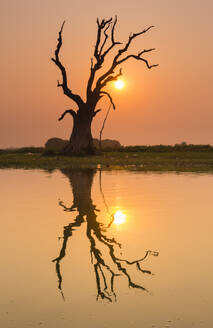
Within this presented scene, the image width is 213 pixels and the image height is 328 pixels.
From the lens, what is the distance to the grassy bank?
32.3 meters

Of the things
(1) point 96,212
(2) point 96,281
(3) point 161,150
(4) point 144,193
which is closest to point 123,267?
(2) point 96,281

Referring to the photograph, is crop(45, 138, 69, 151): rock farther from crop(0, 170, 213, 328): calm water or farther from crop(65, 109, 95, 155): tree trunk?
crop(0, 170, 213, 328): calm water

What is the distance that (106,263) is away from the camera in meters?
7.64

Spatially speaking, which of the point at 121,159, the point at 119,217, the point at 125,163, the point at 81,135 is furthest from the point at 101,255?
the point at 81,135

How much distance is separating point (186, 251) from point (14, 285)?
2.90 m

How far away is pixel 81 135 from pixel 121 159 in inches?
321

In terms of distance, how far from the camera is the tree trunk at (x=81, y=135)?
1820 inches

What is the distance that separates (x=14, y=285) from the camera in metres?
6.62

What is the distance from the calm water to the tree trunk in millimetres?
31280

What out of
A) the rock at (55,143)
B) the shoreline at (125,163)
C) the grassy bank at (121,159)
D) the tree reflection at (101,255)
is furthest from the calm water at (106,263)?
the rock at (55,143)

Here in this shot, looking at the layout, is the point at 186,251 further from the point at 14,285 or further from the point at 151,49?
the point at 151,49

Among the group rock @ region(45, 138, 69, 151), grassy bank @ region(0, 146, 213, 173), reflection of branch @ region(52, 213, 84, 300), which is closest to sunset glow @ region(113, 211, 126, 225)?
reflection of branch @ region(52, 213, 84, 300)

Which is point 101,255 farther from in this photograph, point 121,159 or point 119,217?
point 121,159

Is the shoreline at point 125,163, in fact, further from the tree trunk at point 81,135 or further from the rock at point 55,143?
the rock at point 55,143
